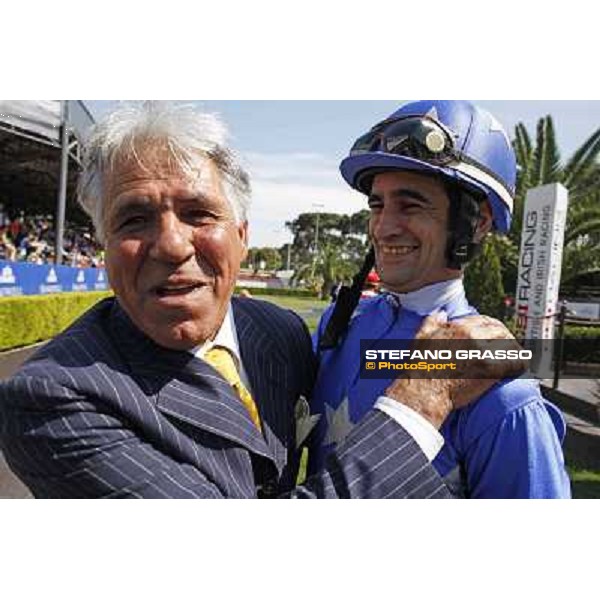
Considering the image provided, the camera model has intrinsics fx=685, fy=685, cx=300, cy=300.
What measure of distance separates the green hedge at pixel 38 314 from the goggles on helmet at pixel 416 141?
1740 mm

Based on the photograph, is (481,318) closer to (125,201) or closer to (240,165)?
(240,165)

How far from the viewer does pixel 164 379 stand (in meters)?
1.38

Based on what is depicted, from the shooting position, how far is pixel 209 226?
4.44 ft

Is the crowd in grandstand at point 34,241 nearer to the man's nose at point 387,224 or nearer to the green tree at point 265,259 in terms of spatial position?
the green tree at point 265,259

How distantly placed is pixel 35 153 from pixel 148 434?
59.8 inches

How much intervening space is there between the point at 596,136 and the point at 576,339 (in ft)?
1.84

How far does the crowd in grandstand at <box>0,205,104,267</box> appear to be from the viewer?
270 cm

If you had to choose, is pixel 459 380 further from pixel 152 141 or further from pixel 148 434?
pixel 152 141

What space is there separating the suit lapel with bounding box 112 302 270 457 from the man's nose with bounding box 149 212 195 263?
0.60 feet

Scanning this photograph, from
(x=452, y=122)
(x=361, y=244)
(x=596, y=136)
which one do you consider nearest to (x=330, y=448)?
(x=361, y=244)

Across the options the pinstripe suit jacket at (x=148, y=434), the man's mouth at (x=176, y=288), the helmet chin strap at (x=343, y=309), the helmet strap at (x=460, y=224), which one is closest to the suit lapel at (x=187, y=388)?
the pinstripe suit jacket at (x=148, y=434)

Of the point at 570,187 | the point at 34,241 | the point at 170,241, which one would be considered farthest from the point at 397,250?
the point at 34,241

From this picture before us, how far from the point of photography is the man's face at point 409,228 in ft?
4.84

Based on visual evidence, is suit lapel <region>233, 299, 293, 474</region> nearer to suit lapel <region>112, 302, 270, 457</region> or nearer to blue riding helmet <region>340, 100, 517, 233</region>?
suit lapel <region>112, 302, 270, 457</region>
